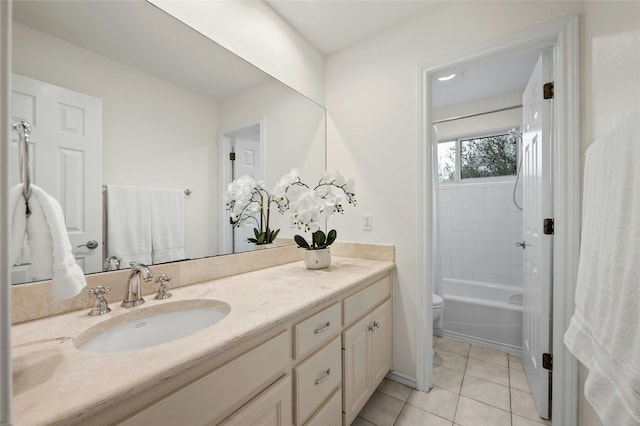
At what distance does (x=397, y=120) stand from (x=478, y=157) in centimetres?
199

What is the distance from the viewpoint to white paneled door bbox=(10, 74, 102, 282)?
0.86 metres

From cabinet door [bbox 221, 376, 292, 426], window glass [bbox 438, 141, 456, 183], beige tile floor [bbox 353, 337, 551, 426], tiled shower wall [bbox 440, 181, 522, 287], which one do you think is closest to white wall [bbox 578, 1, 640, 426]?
beige tile floor [bbox 353, 337, 551, 426]

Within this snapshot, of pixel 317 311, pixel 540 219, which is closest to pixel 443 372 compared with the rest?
pixel 540 219

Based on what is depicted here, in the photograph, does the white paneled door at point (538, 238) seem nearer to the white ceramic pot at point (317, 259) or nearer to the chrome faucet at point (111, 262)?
the white ceramic pot at point (317, 259)

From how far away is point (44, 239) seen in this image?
642 millimetres

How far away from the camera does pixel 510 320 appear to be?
89.8 inches

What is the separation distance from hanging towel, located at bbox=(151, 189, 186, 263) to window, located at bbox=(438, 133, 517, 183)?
318 centimetres

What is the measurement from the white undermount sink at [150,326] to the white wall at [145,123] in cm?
34

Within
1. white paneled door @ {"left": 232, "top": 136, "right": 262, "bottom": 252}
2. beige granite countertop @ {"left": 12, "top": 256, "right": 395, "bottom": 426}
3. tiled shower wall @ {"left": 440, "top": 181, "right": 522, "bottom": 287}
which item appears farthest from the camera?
tiled shower wall @ {"left": 440, "top": 181, "right": 522, "bottom": 287}

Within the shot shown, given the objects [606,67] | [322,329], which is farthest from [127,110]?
[606,67]

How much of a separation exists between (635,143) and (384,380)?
1.80 meters

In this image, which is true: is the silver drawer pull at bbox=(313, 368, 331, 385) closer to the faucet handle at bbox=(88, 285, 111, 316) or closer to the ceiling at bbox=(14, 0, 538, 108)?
the faucet handle at bbox=(88, 285, 111, 316)

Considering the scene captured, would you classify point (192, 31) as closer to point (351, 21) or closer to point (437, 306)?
point (351, 21)

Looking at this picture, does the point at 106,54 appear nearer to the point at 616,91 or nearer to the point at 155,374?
the point at 155,374
